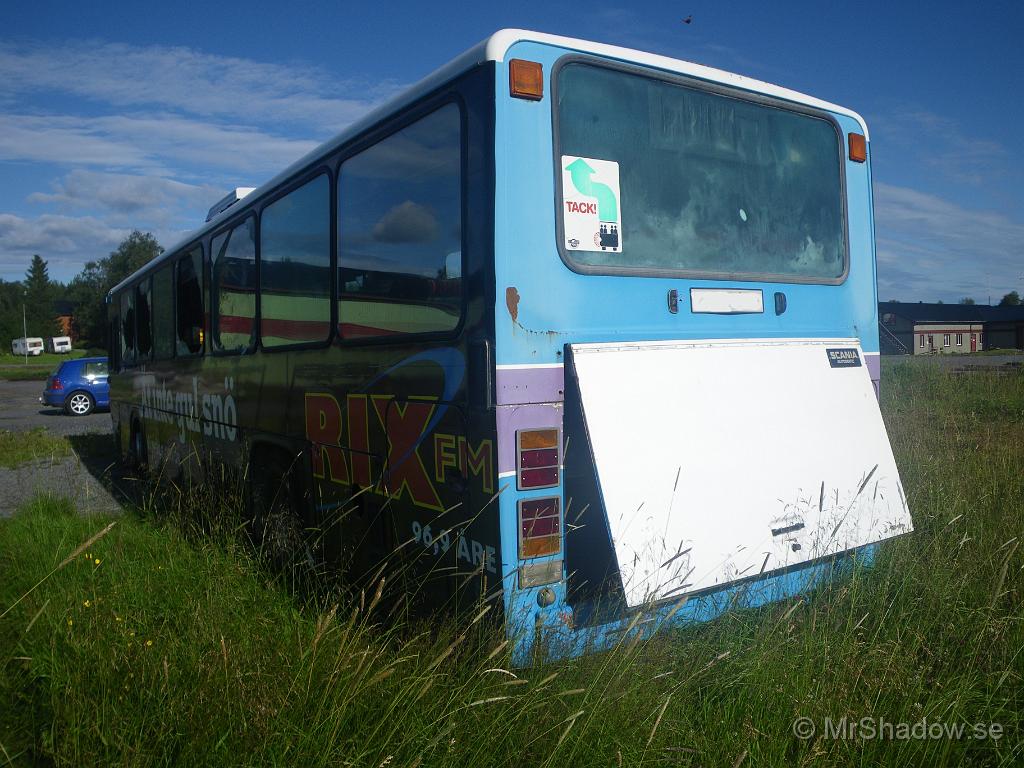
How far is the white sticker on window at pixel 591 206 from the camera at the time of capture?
131 inches

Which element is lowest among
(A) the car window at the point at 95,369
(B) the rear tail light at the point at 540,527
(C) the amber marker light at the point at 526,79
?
(B) the rear tail light at the point at 540,527

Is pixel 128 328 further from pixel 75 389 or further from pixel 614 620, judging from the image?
pixel 75 389

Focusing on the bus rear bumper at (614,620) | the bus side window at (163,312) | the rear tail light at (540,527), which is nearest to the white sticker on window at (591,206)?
the rear tail light at (540,527)

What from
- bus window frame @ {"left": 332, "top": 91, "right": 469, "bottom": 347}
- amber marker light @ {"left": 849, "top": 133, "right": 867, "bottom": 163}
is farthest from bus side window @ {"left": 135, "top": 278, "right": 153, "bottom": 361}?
amber marker light @ {"left": 849, "top": 133, "right": 867, "bottom": 163}

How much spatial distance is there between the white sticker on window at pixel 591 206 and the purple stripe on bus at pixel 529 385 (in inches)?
22.0

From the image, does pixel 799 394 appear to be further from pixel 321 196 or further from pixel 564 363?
pixel 321 196

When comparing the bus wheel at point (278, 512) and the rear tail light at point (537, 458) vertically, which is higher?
the rear tail light at point (537, 458)

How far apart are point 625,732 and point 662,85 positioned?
109 inches

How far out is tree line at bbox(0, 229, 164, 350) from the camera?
269 feet

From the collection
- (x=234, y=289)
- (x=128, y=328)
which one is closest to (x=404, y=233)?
(x=234, y=289)

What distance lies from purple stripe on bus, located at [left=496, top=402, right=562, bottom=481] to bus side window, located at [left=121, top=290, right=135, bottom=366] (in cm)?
817

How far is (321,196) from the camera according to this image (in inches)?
177

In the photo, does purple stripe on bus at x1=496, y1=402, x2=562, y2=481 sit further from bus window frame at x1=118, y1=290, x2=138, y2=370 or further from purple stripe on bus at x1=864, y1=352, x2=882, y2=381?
bus window frame at x1=118, y1=290, x2=138, y2=370

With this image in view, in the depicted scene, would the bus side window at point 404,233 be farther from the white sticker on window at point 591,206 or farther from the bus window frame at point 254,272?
the bus window frame at point 254,272
